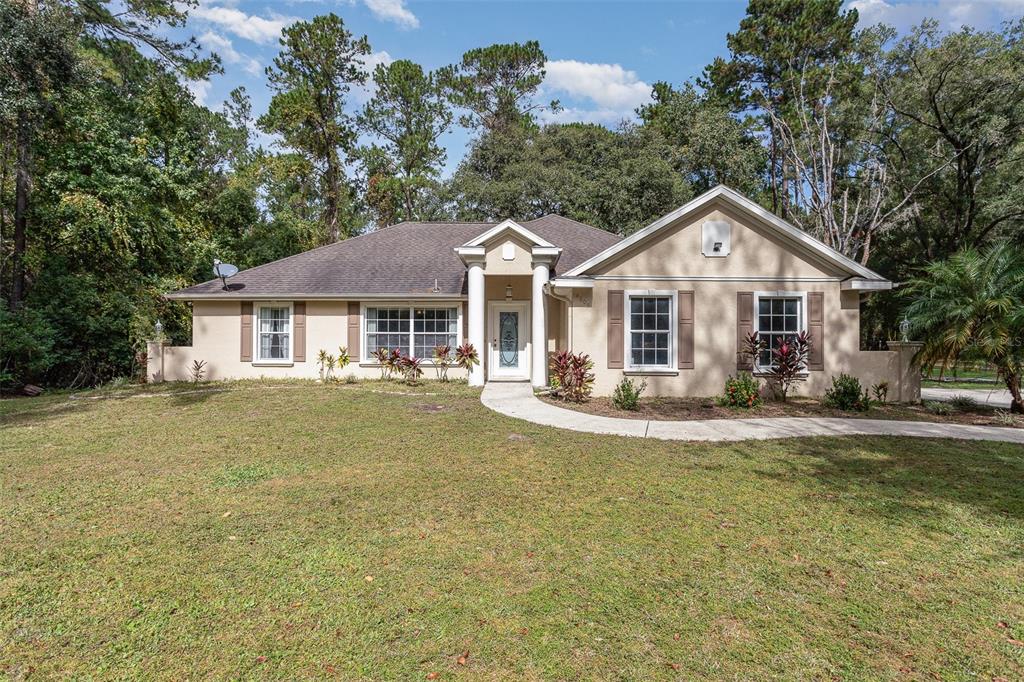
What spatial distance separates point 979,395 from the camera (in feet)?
38.4

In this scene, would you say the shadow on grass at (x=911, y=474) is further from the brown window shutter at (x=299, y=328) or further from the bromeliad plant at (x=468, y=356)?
the brown window shutter at (x=299, y=328)

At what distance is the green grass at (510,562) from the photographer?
2.49m

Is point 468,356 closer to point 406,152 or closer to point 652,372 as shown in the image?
point 652,372

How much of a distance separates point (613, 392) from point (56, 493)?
A: 9.37 meters

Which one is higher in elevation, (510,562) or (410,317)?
(410,317)

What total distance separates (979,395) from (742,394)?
7.10 m

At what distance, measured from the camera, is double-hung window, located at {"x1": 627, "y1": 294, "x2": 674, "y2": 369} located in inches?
438

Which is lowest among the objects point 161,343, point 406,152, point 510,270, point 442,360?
point 442,360

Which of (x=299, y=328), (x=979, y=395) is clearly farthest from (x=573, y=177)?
(x=979, y=395)

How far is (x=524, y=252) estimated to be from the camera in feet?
41.1

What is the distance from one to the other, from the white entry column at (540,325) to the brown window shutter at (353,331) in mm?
5161

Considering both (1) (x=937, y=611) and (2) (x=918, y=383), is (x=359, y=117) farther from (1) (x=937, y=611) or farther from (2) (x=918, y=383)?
(1) (x=937, y=611)

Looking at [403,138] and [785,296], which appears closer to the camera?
[785,296]

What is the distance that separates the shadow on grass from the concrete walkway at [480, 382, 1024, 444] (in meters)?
0.50
